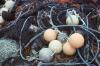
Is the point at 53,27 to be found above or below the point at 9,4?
below

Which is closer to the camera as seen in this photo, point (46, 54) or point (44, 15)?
point (46, 54)

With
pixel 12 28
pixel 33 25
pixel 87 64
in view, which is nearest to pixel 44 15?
pixel 33 25

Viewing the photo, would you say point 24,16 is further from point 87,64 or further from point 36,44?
point 87,64

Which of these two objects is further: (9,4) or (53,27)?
(9,4)

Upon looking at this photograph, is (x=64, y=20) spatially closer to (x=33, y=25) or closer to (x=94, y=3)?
(x=33, y=25)

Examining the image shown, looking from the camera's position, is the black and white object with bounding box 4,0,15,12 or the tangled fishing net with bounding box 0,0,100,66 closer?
the tangled fishing net with bounding box 0,0,100,66

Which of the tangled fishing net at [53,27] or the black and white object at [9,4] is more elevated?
the black and white object at [9,4]

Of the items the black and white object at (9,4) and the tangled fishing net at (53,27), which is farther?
the black and white object at (9,4)

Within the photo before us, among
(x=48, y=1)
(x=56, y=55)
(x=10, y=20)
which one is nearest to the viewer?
(x=56, y=55)

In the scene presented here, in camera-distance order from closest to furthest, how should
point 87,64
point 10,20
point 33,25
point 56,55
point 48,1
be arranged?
point 87,64, point 56,55, point 33,25, point 10,20, point 48,1

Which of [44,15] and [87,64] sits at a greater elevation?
[44,15]

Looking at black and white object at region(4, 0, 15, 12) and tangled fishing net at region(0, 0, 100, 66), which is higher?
black and white object at region(4, 0, 15, 12)
